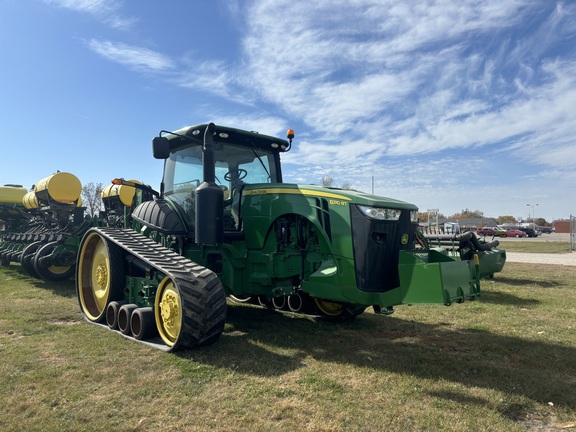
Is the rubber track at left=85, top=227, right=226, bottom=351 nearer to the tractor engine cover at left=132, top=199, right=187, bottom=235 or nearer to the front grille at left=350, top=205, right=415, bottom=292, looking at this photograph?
the tractor engine cover at left=132, top=199, right=187, bottom=235

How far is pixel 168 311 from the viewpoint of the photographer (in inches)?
210

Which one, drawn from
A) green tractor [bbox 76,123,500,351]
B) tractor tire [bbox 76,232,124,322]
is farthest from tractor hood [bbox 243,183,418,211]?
tractor tire [bbox 76,232,124,322]

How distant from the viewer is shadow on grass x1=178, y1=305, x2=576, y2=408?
4457mm

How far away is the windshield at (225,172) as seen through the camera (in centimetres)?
636

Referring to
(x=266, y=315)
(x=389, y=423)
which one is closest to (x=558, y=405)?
(x=389, y=423)

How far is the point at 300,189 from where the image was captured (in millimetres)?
5633

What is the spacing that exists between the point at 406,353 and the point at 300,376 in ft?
5.13

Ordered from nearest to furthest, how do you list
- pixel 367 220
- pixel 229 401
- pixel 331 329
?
pixel 229 401, pixel 367 220, pixel 331 329

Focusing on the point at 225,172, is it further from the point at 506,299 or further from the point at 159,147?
the point at 506,299

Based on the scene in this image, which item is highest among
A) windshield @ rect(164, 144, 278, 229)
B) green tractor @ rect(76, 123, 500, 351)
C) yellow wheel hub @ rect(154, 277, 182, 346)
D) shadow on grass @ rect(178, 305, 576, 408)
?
windshield @ rect(164, 144, 278, 229)

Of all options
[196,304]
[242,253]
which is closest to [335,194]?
[242,253]

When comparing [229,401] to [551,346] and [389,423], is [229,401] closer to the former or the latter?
[389,423]

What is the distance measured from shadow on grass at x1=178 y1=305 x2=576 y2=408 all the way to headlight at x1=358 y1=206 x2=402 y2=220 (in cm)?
159

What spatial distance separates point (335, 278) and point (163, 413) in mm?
2330
